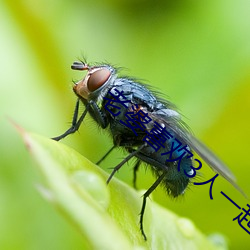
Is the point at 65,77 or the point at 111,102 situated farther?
the point at 65,77

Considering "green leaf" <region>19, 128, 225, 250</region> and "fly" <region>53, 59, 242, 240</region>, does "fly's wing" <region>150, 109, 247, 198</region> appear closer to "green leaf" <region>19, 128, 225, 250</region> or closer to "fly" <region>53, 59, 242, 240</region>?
"fly" <region>53, 59, 242, 240</region>

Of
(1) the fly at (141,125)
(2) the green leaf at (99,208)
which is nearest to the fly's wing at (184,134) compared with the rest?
(1) the fly at (141,125)

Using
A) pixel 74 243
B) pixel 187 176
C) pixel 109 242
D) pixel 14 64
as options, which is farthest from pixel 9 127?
pixel 109 242

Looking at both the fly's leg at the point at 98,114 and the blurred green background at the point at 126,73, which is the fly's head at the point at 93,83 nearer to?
the fly's leg at the point at 98,114

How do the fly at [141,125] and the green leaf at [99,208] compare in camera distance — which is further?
the fly at [141,125]

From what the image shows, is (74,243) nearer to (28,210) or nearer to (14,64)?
(28,210)

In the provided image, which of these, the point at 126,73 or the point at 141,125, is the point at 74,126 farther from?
the point at 126,73
